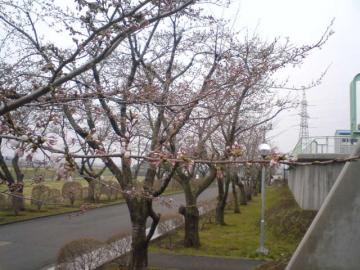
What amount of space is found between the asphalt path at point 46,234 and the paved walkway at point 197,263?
1682mm

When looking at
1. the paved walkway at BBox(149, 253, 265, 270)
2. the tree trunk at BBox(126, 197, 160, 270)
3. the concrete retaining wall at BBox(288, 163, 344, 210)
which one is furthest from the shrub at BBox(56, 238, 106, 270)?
the concrete retaining wall at BBox(288, 163, 344, 210)

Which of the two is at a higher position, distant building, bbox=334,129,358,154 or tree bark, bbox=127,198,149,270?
distant building, bbox=334,129,358,154

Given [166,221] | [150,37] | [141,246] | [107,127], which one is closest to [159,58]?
[150,37]

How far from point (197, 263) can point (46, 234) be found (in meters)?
8.61

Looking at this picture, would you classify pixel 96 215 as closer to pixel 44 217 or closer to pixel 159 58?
pixel 44 217

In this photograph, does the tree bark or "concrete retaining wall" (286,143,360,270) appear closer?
"concrete retaining wall" (286,143,360,270)

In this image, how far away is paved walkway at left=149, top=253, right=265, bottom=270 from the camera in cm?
1212

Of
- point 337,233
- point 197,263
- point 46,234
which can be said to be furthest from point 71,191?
point 337,233

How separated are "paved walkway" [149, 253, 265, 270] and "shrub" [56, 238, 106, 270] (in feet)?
8.31

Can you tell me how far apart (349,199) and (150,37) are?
224 inches

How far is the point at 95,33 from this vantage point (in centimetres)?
384

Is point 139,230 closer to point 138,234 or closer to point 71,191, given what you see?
point 138,234

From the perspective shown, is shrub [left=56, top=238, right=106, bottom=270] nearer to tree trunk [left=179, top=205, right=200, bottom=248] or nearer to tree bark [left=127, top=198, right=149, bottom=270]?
tree bark [left=127, top=198, right=149, bottom=270]

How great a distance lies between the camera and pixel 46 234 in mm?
18328
